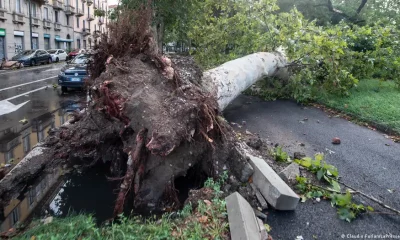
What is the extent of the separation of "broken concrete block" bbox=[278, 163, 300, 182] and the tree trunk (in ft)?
6.13

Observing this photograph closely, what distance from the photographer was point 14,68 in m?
20.1

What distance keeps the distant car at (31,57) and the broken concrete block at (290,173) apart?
75.4ft

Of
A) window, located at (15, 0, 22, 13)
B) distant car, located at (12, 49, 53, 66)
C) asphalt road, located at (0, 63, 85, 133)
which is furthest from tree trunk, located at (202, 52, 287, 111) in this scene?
window, located at (15, 0, 22, 13)

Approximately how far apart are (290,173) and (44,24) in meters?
37.5

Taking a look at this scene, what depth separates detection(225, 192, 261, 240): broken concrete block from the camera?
8.07ft

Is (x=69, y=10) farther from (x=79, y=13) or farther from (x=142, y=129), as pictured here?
(x=142, y=129)

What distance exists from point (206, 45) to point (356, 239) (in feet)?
27.5

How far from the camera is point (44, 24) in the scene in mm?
34344

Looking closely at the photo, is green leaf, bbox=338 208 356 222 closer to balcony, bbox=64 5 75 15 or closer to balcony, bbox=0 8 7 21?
balcony, bbox=0 8 7 21

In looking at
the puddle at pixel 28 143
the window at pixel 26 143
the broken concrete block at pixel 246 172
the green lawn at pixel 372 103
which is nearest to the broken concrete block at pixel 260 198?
the broken concrete block at pixel 246 172

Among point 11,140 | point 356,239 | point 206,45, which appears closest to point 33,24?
point 206,45

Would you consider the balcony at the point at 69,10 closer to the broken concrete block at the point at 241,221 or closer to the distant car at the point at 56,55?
the distant car at the point at 56,55

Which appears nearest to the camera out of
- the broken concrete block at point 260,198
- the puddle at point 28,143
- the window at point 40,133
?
the broken concrete block at point 260,198

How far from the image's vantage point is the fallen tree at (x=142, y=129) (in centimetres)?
346
